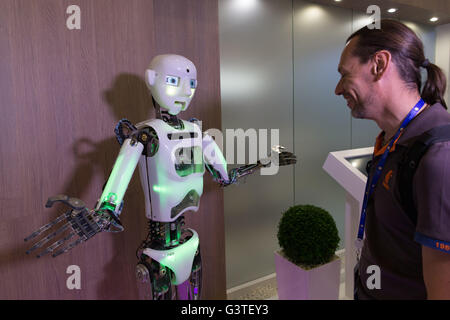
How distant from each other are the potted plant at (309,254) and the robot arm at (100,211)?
3.87 ft

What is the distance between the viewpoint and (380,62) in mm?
1021

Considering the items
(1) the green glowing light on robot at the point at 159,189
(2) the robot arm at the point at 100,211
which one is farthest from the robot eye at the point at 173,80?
(1) the green glowing light on robot at the point at 159,189

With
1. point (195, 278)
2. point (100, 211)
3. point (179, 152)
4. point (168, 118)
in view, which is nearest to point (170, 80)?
point (168, 118)

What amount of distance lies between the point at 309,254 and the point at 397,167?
→ 131 cm

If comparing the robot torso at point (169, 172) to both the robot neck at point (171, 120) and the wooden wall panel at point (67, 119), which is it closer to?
the robot neck at point (171, 120)

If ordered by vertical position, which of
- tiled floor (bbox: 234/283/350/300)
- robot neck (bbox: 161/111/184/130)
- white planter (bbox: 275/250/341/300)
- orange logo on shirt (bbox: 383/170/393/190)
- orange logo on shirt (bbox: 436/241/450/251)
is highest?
robot neck (bbox: 161/111/184/130)

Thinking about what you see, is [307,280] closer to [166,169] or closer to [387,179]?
[166,169]

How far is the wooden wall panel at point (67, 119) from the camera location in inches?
57.1

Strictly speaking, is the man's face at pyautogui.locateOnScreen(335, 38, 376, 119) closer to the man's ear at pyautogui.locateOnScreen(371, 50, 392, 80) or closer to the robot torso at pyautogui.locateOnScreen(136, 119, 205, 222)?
the man's ear at pyautogui.locateOnScreen(371, 50, 392, 80)

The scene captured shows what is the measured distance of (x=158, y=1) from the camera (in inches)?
78.7

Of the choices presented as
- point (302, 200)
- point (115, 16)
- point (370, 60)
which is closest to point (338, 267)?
point (302, 200)

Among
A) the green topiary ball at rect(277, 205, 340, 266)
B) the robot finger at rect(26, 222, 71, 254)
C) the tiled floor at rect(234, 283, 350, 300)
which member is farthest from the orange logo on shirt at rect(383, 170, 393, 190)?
the tiled floor at rect(234, 283, 350, 300)

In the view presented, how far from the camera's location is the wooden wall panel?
1.45 metres

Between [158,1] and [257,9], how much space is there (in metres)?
1.00
